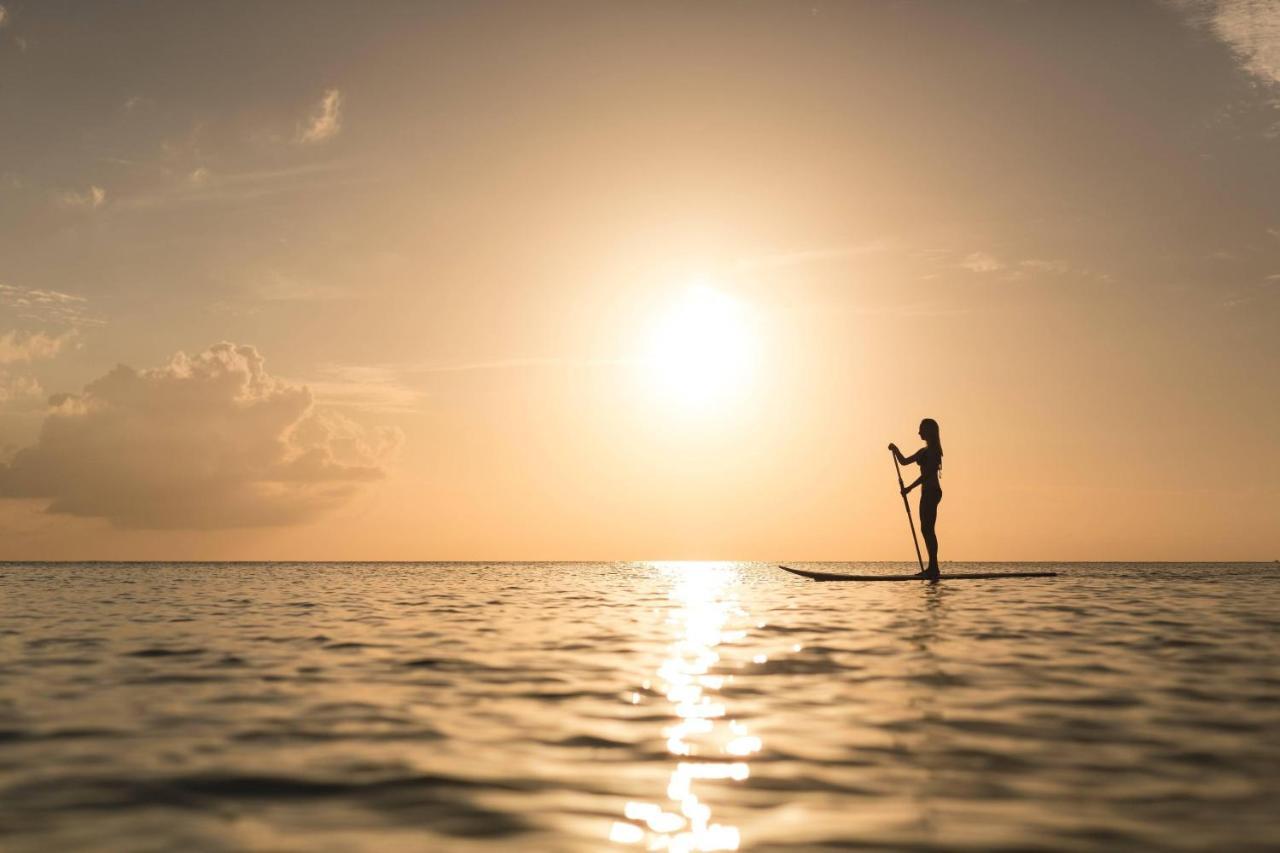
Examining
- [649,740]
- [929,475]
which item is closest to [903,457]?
[929,475]

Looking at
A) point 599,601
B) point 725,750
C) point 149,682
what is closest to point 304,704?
point 149,682

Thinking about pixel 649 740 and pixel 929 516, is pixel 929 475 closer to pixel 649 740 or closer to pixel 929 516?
pixel 929 516

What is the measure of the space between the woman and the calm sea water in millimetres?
10501

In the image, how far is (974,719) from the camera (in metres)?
7.34

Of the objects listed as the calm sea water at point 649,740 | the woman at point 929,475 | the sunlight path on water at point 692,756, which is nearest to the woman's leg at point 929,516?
the woman at point 929,475

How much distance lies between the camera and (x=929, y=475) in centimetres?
2470

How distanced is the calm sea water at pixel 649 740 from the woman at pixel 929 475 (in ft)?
34.5

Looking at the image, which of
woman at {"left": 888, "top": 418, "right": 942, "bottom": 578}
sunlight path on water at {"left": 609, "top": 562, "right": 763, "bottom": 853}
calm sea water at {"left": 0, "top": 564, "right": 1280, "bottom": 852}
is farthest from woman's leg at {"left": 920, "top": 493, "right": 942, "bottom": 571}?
sunlight path on water at {"left": 609, "top": 562, "right": 763, "bottom": 853}

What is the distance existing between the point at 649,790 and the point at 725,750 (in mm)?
1094

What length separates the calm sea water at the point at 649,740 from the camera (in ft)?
15.5

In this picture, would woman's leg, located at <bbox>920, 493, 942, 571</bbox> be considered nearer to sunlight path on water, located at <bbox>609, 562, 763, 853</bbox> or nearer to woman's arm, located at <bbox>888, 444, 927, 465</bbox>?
woman's arm, located at <bbox>888, 444, 927, 465</bbox>

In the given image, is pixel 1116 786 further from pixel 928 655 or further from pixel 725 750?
pixel 928 655

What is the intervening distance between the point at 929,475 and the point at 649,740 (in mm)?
19409

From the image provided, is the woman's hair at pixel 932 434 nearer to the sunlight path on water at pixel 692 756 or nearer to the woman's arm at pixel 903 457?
the woman's arm at pixel 903 457
